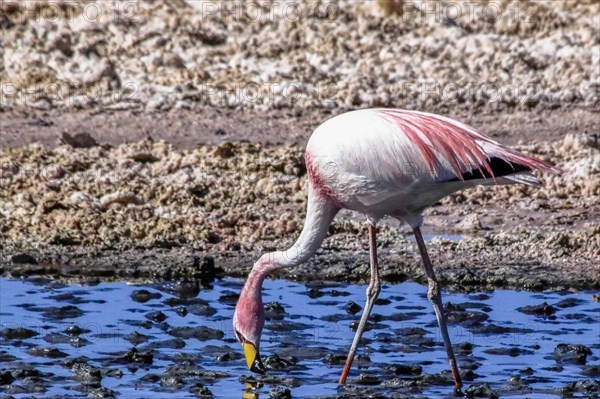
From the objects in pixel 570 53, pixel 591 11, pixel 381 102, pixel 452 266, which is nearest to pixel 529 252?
pixel 452 266

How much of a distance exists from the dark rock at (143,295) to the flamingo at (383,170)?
6.18 ft

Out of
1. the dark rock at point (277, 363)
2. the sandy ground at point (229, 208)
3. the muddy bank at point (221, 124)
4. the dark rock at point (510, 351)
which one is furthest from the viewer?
the muddy bank at point (221, 124)

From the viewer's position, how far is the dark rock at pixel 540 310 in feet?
29.6

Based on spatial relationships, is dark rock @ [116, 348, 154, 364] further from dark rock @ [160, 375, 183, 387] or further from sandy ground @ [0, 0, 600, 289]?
sandy ground @ [0, 0, 600, 289]

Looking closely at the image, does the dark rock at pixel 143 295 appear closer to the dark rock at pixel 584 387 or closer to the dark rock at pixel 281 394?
the dark rock at pixel 281 394

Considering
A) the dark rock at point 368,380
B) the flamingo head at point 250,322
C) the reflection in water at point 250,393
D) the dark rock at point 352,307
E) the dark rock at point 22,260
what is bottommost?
the reflection in water at point 250,393

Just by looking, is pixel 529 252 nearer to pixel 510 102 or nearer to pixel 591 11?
pixel 510 102

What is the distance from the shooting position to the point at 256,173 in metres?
12.4

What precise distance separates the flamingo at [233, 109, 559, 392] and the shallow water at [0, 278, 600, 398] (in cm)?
28

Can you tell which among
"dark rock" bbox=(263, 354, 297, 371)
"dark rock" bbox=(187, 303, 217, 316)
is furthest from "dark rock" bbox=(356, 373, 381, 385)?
"dark rock" bbox=(187, 303, 217, 316)

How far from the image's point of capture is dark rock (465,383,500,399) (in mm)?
7363

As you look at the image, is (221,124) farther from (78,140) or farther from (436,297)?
(436,297)

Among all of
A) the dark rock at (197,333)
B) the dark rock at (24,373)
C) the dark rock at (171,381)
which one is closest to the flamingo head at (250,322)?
the dark rock at (171,381)

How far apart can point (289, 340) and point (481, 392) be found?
5.03ft
